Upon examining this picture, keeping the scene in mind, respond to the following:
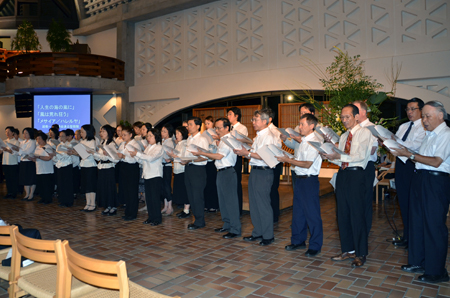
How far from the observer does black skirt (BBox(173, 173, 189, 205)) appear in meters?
6.58

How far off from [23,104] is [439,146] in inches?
600

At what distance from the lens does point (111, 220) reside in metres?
6.32

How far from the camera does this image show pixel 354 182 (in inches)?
153

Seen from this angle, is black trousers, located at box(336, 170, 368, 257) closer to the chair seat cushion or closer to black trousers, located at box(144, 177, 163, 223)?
the chair seat cushion

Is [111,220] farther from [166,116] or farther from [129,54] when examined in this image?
[129,54]

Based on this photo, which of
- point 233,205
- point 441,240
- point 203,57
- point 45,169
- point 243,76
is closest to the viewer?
point 441,240

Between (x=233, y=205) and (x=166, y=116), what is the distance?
29.0 feet

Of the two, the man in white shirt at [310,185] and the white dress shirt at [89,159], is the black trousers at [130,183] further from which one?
the man in white shirt at [310,185]

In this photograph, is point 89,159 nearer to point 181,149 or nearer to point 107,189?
point 107,189

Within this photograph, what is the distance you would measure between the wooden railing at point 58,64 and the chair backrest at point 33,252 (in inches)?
445

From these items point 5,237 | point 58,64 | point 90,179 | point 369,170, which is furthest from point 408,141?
point 58,64

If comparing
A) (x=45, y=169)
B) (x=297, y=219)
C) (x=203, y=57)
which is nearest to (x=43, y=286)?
(x=297, y=219)

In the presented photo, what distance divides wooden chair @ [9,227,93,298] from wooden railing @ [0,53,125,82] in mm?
11304

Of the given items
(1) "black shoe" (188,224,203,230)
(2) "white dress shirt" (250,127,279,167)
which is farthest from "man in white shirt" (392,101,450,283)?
(1) "black shoe" (188,224,203,230)
